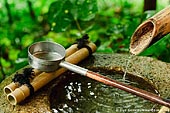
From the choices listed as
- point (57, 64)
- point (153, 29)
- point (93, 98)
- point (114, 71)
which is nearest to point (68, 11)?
point (114, 71)

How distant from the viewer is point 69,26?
4098 millimetres

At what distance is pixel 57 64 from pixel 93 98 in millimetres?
343

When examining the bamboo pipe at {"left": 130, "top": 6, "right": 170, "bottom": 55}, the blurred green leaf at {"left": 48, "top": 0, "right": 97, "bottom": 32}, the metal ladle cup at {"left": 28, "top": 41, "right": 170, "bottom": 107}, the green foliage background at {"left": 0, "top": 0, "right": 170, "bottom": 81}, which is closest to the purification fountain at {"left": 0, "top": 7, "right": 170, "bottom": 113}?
the bamboo pipe at {"left": 130, "top": 6, "right": 170, "bottom": 55}

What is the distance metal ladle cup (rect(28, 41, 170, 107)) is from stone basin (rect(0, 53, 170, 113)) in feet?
0.57

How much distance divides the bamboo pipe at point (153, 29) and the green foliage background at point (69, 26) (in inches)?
43.2

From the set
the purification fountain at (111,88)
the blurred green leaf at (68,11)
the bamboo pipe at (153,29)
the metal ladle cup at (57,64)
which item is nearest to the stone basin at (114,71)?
the purification fountain at (111,88)

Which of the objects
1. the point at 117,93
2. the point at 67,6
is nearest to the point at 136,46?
the point at 117,93

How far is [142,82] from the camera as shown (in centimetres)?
258

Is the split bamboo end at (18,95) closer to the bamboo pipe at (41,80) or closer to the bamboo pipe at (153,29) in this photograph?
the bamboo pipe at (41,80)

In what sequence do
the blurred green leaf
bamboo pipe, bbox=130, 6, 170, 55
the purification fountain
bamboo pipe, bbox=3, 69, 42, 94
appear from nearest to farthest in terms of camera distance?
1. bamboo pipe, bbox=130, 6, 170, 55
2. the purification fountain
3. bamboo pipe, bbox=3, 69, 42, 94
4. the blurred green leaf

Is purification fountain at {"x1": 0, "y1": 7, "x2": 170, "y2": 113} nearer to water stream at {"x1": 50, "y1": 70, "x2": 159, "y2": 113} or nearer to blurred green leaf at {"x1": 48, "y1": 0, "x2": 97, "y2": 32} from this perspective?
water stream at {"x1": 50, "y1": 70, "x2": 159, "y2": 113}

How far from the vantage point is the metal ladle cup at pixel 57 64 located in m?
2.04

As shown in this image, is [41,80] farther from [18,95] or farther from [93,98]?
[93,98]

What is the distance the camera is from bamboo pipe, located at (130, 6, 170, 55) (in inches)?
79.0
